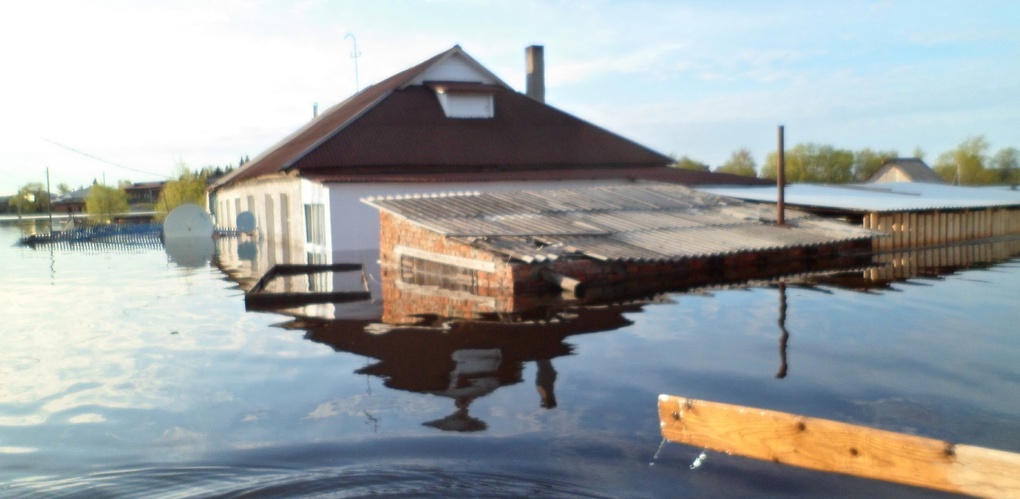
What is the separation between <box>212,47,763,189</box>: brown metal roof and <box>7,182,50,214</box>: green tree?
316 ft

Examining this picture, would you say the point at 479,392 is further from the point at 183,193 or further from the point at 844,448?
the point at 183,193

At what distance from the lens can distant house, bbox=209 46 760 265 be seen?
22.6 metres

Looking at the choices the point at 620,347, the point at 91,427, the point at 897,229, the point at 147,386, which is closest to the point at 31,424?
the point at 91,427

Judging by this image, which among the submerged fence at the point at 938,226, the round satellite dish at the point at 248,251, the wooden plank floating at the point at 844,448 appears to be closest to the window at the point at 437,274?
the round satellite dish at the point at 248,251

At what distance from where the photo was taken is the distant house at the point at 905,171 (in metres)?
60.2

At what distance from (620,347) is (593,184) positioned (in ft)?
58.5

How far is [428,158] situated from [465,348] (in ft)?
56.2

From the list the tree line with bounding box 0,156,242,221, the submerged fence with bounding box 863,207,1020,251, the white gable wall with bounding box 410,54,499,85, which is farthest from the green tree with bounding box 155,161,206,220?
the submerged fence with bounding box 863,207,1020,251

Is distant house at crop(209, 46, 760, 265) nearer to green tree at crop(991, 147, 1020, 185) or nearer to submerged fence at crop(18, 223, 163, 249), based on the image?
submerged fence at crop(18, 223, 163, 249)

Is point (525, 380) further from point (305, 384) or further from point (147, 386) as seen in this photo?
point (147, 386)

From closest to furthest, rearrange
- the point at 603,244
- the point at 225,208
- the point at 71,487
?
the point at 71,487 < the point at 603,244 < the point at 225,208

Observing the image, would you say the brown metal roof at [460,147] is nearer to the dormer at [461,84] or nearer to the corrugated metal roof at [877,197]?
the dormer at [461,84]

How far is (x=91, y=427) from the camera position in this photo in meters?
6.38

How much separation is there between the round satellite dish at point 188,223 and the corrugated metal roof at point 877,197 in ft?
66.2
